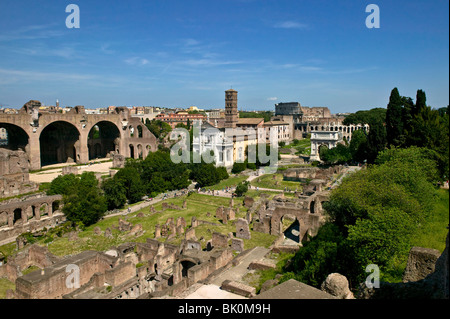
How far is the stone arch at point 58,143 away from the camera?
56.2m

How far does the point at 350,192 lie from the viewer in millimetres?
19125

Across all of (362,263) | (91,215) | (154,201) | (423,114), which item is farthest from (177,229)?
(423,114)

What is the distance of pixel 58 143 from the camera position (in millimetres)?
56469

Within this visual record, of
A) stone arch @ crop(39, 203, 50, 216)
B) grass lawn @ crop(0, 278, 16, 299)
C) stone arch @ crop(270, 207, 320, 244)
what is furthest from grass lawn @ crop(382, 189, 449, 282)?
stone arch @ crop(39, 203, 50, 216)

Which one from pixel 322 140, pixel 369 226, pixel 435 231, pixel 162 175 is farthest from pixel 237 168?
pixel 369 226

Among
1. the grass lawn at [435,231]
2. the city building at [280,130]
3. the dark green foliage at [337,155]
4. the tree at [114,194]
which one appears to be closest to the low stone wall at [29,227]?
the tree at [114,194]

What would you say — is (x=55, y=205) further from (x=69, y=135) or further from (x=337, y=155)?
(x=337, y=155)

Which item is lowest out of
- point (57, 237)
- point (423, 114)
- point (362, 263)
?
point (57, 237)

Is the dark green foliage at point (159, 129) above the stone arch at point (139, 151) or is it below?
above

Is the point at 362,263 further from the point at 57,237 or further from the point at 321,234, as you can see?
the point at 57,237

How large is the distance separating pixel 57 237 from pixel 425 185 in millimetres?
24975

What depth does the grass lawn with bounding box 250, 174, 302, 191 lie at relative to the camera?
38.1 m

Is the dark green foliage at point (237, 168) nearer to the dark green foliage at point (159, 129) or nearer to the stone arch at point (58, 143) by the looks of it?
the stone arch at point (58, 143)

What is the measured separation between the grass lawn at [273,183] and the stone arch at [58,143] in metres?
33.5
